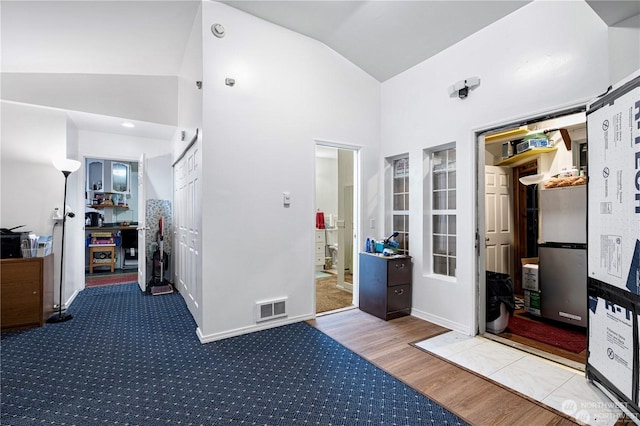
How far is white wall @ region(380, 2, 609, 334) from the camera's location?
2.30 meters

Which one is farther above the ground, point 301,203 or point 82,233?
point 301,203

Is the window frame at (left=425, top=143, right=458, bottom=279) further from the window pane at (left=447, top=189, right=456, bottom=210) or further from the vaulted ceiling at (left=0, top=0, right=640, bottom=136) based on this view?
the vaulted ceiling at (left=0, top=0, right=640, bottom=136)

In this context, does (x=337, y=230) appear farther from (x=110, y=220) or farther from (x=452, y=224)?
(x=110, y=220)

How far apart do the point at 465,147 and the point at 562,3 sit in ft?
4.27

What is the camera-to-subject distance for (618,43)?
2012mm

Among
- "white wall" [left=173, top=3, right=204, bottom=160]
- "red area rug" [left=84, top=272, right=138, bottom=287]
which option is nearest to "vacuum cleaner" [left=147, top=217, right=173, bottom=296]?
"red area rug" [left=84, top=272, right=138, bottom=287]

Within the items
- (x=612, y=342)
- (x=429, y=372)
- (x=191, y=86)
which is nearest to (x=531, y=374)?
(x=612, y=342)

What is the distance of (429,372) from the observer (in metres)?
2.33

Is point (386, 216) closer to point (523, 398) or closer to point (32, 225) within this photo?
point (523, 398)

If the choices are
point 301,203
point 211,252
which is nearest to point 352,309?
point 301,203

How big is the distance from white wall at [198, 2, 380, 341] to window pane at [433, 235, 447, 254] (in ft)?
4.93

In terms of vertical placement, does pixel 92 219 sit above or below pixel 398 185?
below

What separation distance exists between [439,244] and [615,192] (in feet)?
5.97

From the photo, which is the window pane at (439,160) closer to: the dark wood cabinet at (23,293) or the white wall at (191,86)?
the white wall at (191,86)
